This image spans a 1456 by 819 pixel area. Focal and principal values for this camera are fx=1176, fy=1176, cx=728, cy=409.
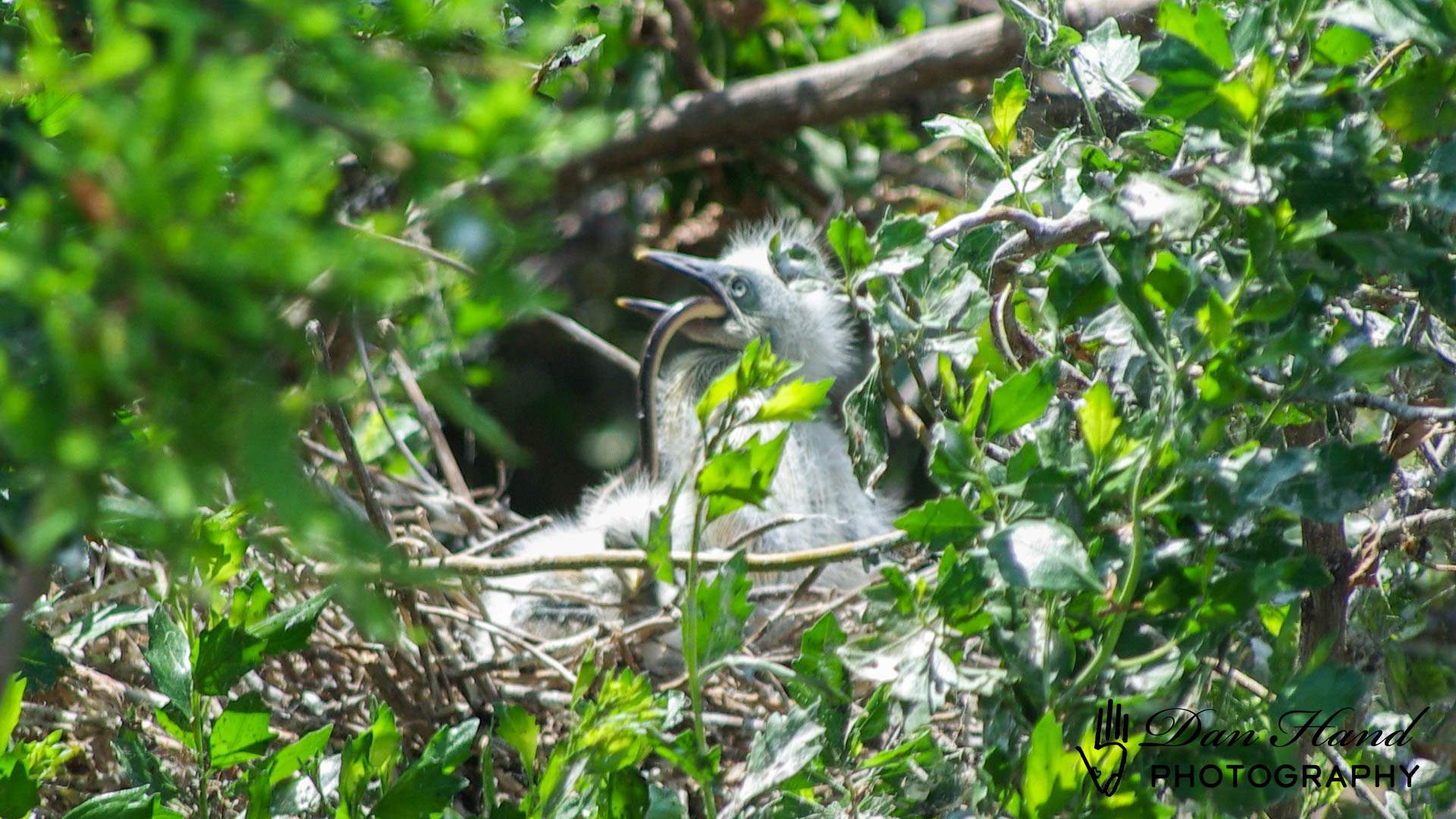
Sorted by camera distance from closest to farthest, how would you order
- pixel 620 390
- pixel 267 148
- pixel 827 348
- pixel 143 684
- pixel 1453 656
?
1. pixel 267 148
2. pixel 1453 656
3. pixel 143 684
4. pixel 827 348
5. pixel 620 390

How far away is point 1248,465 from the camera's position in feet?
1.97

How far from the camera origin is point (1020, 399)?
0.67 m

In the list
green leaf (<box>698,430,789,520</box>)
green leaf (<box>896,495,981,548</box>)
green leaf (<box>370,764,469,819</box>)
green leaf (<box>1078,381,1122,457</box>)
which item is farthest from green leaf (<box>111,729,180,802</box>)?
green leaf (<box>1078,381,1122,457</box>)

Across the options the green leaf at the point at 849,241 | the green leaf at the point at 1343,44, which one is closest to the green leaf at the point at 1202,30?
the green leaf at the point at 1343,44

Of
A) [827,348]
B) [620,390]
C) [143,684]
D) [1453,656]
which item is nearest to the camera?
[1453,656]

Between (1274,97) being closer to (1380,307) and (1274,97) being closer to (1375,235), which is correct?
(1375,235)

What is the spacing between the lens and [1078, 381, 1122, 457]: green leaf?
2.05 ft

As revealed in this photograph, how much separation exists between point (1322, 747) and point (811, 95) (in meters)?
1.37

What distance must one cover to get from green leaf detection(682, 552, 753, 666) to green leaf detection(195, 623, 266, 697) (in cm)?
29

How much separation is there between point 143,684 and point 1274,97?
1102 millimetres

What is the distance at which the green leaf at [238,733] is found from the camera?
75 cm

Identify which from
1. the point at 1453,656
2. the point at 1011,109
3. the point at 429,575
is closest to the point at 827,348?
the point at 1011,109

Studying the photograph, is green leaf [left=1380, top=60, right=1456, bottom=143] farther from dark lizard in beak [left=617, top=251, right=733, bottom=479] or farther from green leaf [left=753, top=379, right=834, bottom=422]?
dark lizard in beak [left=617, top=251, right=733, bottom=479]

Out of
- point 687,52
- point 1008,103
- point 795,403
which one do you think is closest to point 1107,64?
point 1008,103
